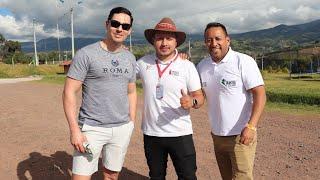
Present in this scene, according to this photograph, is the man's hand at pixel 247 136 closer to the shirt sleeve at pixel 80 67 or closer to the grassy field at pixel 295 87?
the shirt sleeve at pixel 80 67

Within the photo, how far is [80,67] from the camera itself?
3848mm

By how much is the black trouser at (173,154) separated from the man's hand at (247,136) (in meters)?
0.50

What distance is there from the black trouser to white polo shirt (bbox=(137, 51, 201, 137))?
0.07 meters

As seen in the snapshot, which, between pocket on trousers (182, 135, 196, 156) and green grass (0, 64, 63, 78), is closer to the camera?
pocket on trousers (182, 135, 196, 156)

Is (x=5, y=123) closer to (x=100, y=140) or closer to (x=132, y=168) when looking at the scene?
(x=132, y=168)

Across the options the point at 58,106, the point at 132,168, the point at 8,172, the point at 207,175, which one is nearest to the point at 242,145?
the point at 207,175

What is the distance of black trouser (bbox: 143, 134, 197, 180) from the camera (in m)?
4.17

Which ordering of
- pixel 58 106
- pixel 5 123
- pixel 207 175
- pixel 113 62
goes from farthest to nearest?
pixel 58 106 < pixel 5 123 < pixel 207 175 < pixel 113 62

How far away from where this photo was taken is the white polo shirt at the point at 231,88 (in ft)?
13.0

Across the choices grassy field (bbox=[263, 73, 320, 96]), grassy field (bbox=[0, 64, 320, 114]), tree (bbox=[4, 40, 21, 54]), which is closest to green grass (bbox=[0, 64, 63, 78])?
grassy field (bbox=[0, 64, 320, 114])

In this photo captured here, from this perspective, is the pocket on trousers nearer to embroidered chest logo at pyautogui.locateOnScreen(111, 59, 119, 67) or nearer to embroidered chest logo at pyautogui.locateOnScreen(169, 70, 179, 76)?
embroidered chest logo at pyautogui.locateOnScreen(169, 70, 179, 76)

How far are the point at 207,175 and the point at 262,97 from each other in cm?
273

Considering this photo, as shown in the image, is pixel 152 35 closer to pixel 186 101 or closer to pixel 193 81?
pixel 193 81

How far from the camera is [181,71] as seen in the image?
4.08 metres
